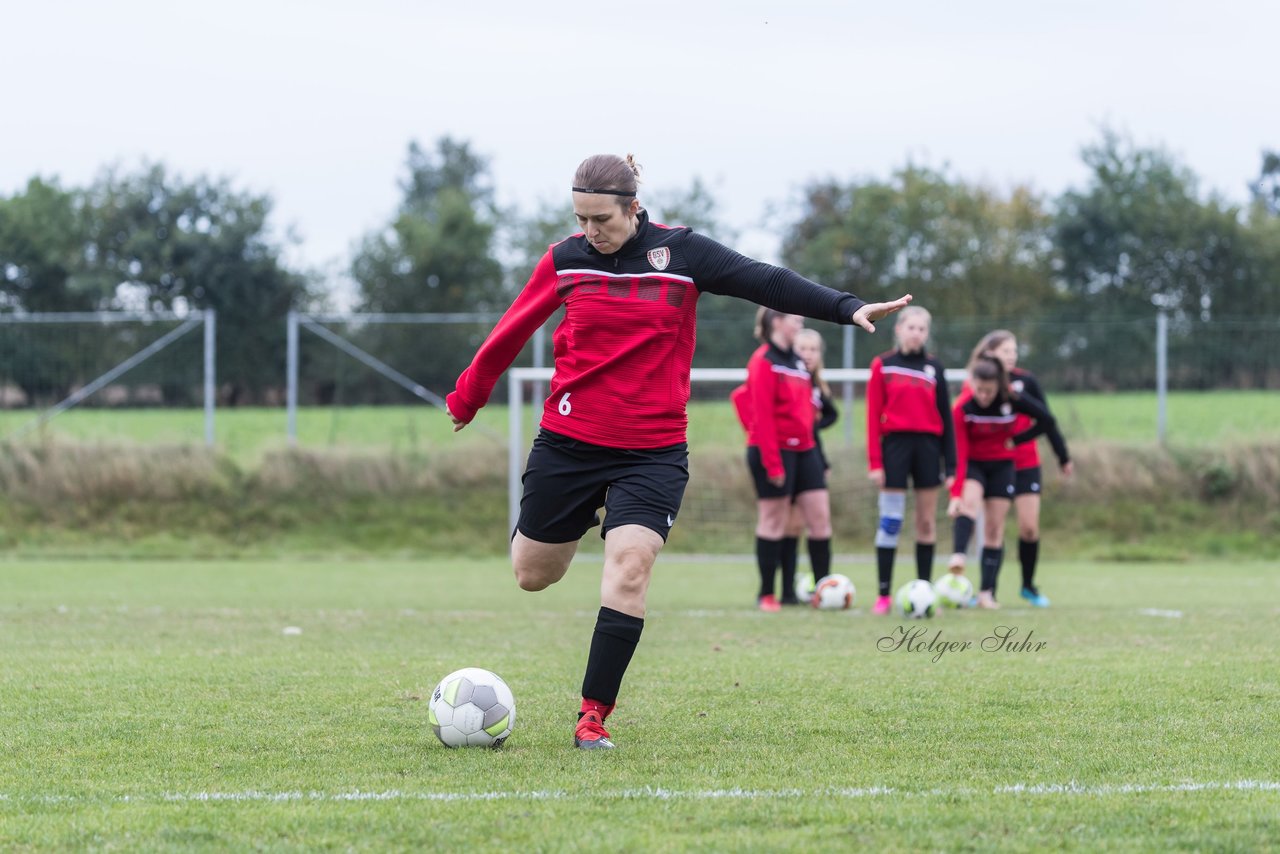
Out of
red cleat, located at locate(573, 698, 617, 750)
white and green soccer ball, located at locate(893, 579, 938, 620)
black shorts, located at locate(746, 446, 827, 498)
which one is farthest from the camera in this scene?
black shorts, located at locate(746, 446, 827, 498)

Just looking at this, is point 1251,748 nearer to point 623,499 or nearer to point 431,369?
point 623,499

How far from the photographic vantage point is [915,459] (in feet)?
32.2

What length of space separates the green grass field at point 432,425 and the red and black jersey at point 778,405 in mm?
8299

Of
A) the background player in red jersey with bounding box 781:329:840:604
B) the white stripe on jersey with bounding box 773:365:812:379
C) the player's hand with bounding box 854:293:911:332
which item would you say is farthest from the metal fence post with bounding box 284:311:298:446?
the player's hand with bounding box 854:293:911:332

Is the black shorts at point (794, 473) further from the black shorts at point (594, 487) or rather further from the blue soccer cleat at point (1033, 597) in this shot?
the black shorts at point (594, 487)

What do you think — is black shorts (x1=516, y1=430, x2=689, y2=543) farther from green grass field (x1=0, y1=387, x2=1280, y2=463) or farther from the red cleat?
green grass field (x1=0, y1=387, x2=1280, y2=463)

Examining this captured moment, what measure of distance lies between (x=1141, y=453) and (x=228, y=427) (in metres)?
12.4

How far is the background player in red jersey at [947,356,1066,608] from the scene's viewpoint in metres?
10.2

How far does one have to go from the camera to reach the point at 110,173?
30500mm

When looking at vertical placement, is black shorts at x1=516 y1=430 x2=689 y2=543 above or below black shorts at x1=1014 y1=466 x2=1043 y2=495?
above

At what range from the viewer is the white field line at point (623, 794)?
3.70 metres

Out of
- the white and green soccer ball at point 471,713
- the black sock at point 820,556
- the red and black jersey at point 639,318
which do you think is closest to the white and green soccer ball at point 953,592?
the black sock at point 820,556

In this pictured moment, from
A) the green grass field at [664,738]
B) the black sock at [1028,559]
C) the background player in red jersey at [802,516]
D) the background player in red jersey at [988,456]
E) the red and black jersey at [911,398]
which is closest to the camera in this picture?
the green grass field at [664,738]

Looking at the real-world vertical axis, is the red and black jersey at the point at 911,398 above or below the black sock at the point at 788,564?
above
